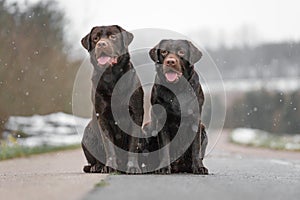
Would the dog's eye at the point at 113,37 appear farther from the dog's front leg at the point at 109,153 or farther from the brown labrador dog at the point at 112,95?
the dog's front leg at the point at 109,153

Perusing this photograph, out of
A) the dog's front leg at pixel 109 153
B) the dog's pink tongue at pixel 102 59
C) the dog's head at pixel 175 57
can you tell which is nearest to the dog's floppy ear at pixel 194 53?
the dog's head at pixel 175 57

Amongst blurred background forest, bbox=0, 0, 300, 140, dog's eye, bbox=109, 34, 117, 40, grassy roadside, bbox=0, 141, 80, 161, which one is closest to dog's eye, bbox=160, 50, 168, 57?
dog's eye, bbox=109, 34, 117, 40

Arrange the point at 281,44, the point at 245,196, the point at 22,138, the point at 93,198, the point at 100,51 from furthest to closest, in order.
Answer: the point at 281,44, the point at 22,138, the point at 100,51, the point at 245,196, the point at 93,198

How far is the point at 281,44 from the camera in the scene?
111 feet

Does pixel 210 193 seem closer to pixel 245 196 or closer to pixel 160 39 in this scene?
pixel 245 196

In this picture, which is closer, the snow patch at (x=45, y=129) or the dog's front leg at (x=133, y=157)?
the dog's front leg at (x=133, y=157)

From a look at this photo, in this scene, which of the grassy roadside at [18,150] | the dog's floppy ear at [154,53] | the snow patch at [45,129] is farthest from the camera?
the snow patch at [45,129]

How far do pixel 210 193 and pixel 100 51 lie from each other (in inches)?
103

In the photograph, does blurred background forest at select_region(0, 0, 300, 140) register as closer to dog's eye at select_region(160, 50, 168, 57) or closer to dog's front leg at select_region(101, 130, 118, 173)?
dog's eye at select_region(160, 50, 168, 57)

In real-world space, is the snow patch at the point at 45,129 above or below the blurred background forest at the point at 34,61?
below

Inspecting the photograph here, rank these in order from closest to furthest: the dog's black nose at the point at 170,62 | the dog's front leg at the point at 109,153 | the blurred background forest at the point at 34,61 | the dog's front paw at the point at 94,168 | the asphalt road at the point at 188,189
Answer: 1. the asphalt road at the point at 188,189
2. the dog's black nose at the point at 170,62
3. the dog's front leg at the point at 109,153
4. the dog's front paw at the point at 94,168
5. the blurred background forest at the point at 34,61

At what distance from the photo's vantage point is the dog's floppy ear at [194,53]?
7406 mm

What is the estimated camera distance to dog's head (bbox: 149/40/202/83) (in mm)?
7121

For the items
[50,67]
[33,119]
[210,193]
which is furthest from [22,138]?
[210,193]
